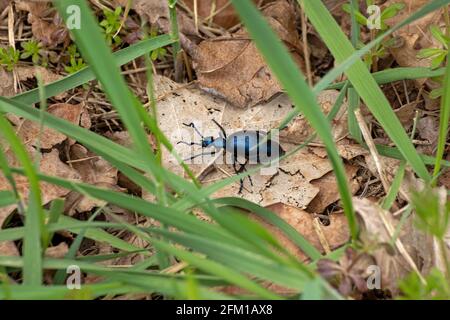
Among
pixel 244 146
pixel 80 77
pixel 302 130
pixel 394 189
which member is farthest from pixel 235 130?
pixel 394 189

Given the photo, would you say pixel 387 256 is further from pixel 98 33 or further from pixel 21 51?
pixel 21 51

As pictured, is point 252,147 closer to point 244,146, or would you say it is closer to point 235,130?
point 244,146

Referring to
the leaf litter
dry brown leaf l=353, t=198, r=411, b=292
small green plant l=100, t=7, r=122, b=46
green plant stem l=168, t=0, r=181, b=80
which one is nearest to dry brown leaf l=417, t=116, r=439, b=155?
the leaf litter

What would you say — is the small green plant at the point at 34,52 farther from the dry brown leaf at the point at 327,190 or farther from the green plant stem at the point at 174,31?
the dry brown leaf at the point at 327,190

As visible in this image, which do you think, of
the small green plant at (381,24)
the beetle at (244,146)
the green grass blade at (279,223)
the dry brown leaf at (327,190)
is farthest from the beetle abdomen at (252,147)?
the small green plant at (381,24)

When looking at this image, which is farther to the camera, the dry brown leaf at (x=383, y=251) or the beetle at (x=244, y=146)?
the beetle at (x=244, y=146)
